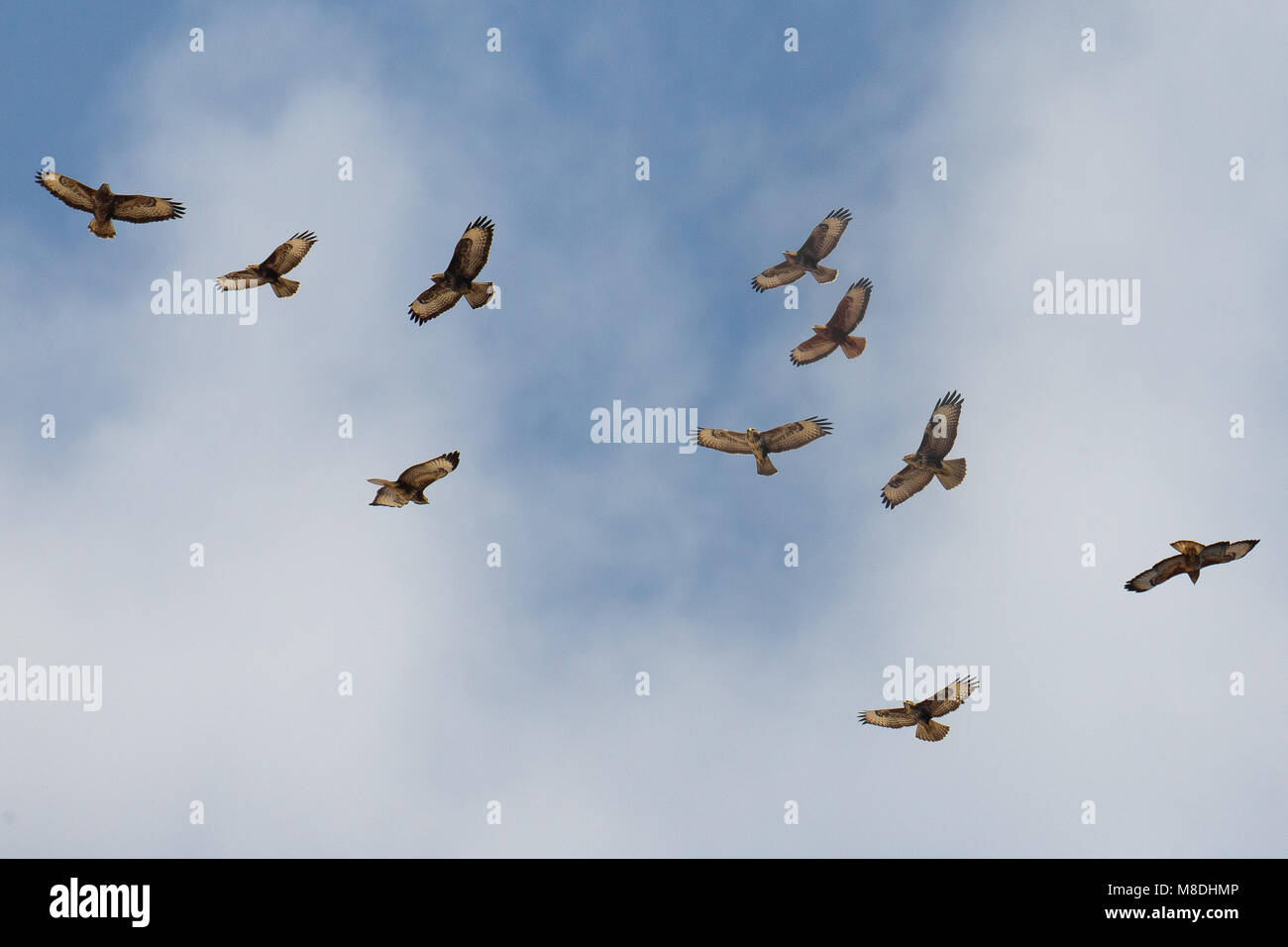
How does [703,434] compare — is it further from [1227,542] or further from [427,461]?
[1227,542]

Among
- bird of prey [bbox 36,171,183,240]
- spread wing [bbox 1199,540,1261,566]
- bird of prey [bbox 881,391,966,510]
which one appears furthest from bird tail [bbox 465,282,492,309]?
spread wing [bbox 1199,540,1261,566]

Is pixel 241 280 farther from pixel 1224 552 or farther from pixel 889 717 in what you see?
pixel 1224 552

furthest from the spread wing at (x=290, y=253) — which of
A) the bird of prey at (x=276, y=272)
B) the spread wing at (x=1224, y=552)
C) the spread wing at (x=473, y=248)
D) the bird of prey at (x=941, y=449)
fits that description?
the spread wing at (x=1224, y=552)

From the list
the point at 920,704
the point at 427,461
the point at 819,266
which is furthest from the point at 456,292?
the point at 920,704

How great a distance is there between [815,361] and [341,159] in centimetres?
1152

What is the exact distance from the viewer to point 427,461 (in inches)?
1099

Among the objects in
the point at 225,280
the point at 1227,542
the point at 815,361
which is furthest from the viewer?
the point at 815,361

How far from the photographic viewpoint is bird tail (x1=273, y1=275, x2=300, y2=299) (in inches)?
1148

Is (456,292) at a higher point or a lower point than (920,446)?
higher

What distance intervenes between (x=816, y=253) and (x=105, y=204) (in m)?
14.7

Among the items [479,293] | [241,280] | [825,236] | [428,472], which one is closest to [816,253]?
[825,236]

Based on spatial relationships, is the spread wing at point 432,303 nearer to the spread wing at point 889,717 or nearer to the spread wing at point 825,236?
the spread wing at point 825,236

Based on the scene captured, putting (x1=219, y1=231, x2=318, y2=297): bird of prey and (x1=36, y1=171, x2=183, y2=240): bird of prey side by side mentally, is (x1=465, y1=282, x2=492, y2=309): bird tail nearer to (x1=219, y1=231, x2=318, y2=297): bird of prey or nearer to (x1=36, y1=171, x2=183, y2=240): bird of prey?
(x1=219, y1=231, x2=318, y2=297): bird of prey
